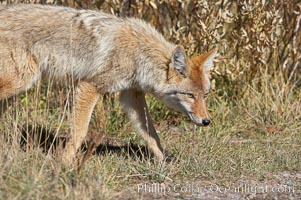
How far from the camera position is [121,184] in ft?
18.2

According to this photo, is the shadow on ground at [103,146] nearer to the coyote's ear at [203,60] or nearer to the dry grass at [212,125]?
the dry grass at [212,125]

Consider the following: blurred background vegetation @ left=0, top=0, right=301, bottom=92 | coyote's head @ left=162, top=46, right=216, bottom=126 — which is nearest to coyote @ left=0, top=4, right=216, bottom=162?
coyote's head @ left=162, top=46, right=216, bottom=126

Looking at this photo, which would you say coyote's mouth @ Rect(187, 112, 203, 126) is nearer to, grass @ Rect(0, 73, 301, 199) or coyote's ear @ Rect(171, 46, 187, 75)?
grass @ Rect(0, 73, 301, 199)

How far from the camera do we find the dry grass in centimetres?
562

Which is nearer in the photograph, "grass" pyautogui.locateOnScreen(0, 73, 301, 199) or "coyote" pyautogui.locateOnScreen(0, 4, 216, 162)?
"grass" pyautogui.locateOnScreen(0, 73, 301, 199)

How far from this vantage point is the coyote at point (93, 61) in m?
6.34

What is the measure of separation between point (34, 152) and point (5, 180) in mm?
706

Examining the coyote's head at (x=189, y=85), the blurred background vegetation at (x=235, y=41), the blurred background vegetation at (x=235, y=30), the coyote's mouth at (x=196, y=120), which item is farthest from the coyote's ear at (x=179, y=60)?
the blurred background vegetation at (x=235, y=30)

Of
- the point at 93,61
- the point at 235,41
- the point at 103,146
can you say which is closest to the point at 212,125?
the point at 235,41

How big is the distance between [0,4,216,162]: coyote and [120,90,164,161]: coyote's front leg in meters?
0.01

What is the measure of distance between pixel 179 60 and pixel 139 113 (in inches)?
31.0

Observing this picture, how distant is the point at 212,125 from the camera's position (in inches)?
309

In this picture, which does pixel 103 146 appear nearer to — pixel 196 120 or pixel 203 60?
pixel 196 120

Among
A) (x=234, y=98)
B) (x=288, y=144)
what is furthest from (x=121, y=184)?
(x=234, y=98)
